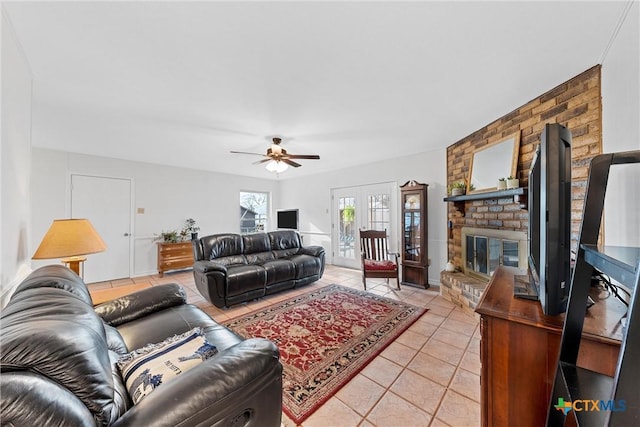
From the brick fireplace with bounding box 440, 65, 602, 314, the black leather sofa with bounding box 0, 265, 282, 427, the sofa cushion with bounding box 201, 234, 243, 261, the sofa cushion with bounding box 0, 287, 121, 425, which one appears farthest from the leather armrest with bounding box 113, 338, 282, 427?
the sofa cushion with bounding box 201, 234, 243, 261

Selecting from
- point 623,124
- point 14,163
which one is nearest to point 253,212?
point 14,163

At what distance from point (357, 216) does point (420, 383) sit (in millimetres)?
3566

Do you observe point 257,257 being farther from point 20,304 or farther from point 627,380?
point 627,380

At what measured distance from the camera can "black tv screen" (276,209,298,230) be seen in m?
6.22

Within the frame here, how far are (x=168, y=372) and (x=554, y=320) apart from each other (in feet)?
5.37

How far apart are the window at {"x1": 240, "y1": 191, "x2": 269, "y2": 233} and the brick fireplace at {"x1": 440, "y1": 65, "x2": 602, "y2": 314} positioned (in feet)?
15.4

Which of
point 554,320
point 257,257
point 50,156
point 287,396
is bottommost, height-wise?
point 287,396

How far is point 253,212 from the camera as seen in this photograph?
21.2 ft

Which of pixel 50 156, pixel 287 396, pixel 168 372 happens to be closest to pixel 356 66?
pixel 168 372

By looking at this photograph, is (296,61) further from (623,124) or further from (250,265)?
(250,265)

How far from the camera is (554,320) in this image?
0.97m

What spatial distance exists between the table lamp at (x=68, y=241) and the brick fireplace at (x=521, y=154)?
370 centimetres

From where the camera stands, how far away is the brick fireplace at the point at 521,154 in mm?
1783

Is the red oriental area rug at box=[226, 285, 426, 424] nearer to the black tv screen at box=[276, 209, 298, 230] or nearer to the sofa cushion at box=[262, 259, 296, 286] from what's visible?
the sofa cushion at box=[262, 259, 296, 286]
